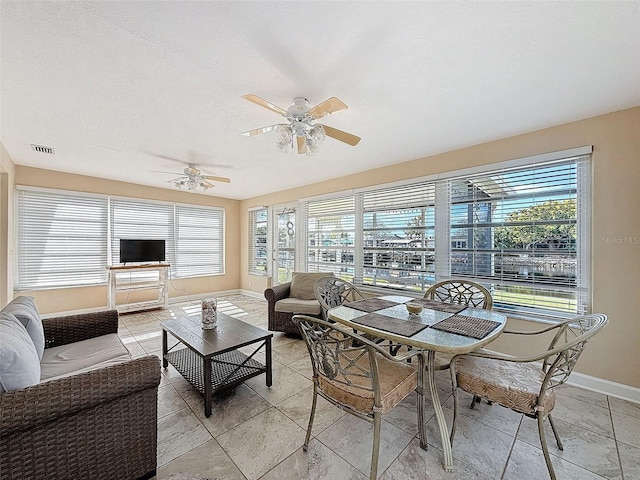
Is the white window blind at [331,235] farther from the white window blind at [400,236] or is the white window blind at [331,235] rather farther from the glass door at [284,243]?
the glass door at [284,243]

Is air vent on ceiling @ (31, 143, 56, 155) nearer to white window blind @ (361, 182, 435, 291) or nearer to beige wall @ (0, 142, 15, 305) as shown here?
beige wall @ (0, 142, 15, 305)

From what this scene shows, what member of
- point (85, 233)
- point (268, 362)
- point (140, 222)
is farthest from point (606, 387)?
point (85, 233)

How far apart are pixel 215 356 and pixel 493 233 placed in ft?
10.5

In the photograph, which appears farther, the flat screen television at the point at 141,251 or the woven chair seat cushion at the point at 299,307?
the flat screen television at the point at 141,251

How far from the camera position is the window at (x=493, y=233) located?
102 inches

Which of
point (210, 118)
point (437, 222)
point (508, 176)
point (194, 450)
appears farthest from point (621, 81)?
point (194, 450)

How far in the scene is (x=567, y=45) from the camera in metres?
1.62

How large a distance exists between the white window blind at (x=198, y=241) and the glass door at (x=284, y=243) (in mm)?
1558

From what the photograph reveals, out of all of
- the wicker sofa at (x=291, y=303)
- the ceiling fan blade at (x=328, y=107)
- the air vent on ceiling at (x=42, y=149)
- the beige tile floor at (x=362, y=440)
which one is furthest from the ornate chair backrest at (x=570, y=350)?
the air vent on ceiling at (x=42, y=149)

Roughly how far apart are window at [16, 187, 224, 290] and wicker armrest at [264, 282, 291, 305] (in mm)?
3140

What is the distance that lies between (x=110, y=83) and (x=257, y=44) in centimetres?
127

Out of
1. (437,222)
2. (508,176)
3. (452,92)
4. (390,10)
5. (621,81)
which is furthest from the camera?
(437,222)

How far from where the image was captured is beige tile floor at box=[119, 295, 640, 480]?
1.54 metres

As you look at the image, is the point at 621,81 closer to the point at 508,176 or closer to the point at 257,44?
the point at 508,176
